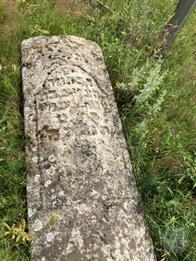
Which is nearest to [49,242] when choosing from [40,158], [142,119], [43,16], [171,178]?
[40,158]

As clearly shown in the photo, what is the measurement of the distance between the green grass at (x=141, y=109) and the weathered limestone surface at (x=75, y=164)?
0.20 m

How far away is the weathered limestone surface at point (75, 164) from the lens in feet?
8.74

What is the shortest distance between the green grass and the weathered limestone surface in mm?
204

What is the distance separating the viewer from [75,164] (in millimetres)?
2973

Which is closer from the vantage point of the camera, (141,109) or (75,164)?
(75,164)

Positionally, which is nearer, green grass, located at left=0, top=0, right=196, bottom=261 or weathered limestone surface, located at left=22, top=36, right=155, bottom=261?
weathered limestone surface, located at left=22, top=36, right=155, bottom=261

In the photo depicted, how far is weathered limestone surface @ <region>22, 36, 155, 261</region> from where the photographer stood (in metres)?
2.66

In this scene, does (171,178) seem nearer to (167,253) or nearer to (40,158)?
(167,253)

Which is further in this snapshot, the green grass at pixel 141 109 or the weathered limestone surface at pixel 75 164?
the green grass at pixel 141 109

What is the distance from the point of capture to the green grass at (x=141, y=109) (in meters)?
3.21

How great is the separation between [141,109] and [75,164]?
3.83 ft

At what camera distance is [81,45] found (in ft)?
12.5

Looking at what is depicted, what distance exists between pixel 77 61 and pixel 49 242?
1.67m

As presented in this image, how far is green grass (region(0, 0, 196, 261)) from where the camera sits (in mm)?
3213
